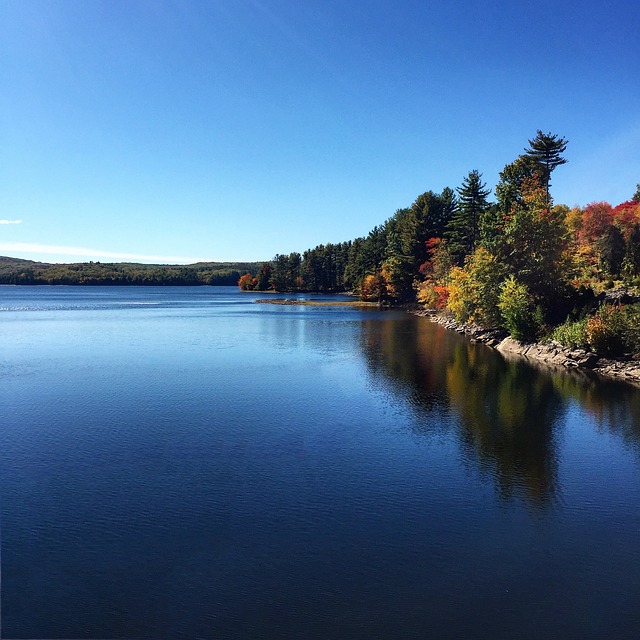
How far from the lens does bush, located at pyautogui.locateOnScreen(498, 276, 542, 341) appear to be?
1938 inches

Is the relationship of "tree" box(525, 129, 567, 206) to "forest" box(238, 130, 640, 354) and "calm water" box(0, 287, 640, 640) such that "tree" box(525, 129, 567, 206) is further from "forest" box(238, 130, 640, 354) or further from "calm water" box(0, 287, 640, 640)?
"calm water" box(0, 287, 640, 640)

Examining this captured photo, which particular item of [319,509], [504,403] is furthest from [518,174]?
[319,509]

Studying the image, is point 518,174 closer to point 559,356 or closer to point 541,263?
point 541,263

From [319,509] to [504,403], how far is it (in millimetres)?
17398

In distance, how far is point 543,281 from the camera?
5141 cm

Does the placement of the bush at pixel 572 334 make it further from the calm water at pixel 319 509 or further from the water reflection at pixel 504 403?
the calm water at pixel 319 509

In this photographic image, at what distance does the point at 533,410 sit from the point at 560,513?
510 inches

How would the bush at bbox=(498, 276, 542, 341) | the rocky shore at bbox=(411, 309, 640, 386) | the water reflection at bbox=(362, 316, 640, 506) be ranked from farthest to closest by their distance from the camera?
the bush at bbox=(498, 276, 542, 341)
the rocky shore at bbox=(411, 309, 640, 386)
the water reflection at bbox=(362, 316, 640, 506)

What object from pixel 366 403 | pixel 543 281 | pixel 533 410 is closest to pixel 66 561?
pixel 366 403

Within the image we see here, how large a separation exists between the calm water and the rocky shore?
3019 millimetres

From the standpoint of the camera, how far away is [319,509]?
54.4ft

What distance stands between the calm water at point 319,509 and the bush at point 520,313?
14538 millimetres

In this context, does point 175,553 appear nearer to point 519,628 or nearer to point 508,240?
point 519,628

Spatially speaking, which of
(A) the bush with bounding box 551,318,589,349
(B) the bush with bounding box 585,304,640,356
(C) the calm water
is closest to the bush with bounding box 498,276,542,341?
(A) the bush with bounding box 551,318,589,349
